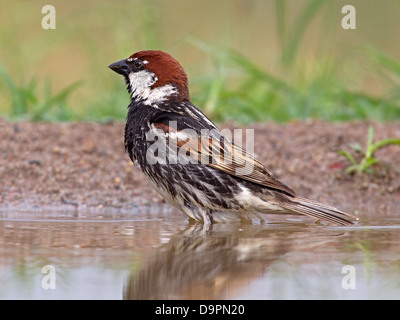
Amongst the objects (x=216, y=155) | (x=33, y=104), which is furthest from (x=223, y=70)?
(x=216, y=155)

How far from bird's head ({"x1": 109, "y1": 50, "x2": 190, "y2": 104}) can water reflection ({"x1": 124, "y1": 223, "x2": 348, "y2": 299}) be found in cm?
111

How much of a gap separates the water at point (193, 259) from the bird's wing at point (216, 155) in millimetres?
341

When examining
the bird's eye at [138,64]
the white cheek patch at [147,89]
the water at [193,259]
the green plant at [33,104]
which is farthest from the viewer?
the green plant at [33,104]

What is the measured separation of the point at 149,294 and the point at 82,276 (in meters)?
0.37

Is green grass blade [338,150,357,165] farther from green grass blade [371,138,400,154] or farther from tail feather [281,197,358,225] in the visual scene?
tail feather [281,197,358,225]

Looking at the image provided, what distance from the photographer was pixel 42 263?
3.41m

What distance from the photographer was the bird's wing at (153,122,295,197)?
16.6 ft

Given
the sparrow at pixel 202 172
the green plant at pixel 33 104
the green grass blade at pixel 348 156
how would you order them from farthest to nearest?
the green plant at pixel 33 104
the green grass blade at pixel 348 156
the sparrow at pixel 202 172

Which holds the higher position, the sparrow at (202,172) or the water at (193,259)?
the sparrow at (202,172)

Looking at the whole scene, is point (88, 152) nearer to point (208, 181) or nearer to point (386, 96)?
point (208, 181)

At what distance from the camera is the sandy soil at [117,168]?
579 cm

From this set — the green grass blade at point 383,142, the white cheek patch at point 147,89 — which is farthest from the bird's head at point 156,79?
the green grass blade at point 383,142

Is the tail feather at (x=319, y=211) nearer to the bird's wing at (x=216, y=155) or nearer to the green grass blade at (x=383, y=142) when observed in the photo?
the bird's wing at (x=216, y=155)

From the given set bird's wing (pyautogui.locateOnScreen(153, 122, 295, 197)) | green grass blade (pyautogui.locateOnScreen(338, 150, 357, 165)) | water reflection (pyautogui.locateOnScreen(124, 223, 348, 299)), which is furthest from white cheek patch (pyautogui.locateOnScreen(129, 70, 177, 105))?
green grass blade (pyautogui.locateOnScreen(338, 150, 357, 165))
